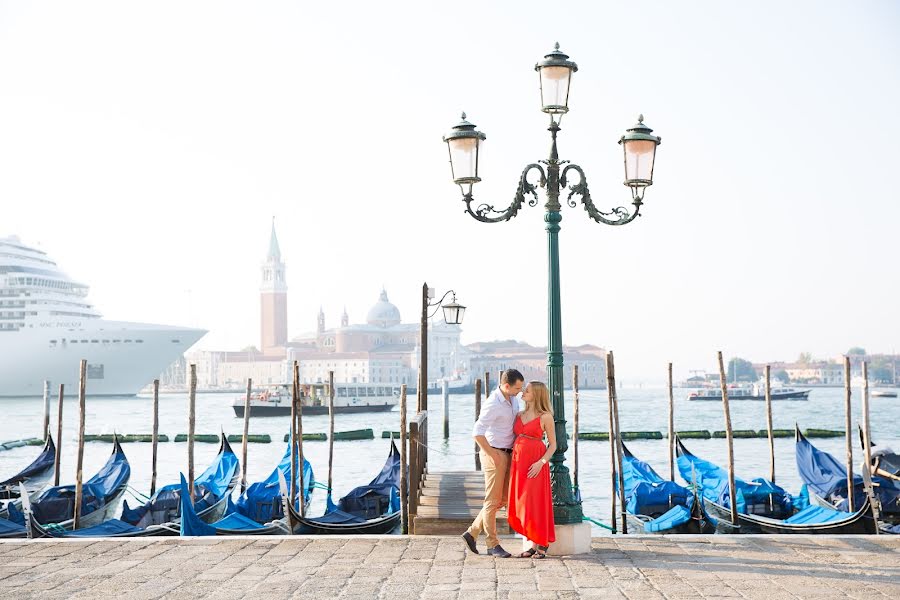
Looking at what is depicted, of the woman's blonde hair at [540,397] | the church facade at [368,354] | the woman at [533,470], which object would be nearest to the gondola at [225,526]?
the woman at [533,470]

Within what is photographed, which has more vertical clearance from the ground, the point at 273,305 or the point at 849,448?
the point at 273,305

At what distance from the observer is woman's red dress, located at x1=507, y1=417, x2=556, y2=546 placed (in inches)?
165

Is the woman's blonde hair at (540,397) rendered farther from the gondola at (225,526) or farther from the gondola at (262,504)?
the gondola at (262,504)

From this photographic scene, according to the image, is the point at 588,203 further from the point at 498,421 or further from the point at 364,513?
the point at 364,513

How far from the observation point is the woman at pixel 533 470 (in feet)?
13.8

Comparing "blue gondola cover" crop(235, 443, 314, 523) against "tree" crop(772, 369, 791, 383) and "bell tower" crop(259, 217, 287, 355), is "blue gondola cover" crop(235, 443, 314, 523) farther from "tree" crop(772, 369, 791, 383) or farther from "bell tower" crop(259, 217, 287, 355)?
"tree" crop(772, 369, 791, 383)

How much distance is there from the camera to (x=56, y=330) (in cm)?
4231

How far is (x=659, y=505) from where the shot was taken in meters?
8.32

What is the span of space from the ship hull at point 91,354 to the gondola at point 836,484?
36.7 meters

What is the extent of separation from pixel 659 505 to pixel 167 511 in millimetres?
3854

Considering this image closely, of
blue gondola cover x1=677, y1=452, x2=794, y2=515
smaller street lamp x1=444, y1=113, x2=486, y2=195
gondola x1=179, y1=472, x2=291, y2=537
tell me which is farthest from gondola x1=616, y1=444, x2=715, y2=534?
smaller street lamp x1=444, y1=113, x2=486, y2=195

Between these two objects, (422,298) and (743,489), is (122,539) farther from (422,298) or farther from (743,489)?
(422,298)

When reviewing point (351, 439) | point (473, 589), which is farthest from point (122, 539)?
point (351, 439)

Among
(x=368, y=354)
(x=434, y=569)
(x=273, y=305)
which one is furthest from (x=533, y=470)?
(x=273, y=305)
